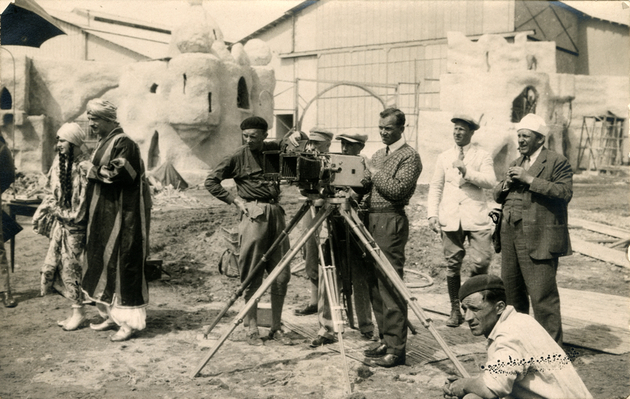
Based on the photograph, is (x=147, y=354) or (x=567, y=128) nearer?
(x=147, y=354)

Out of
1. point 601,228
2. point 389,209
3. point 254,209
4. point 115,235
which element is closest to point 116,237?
point 115,235

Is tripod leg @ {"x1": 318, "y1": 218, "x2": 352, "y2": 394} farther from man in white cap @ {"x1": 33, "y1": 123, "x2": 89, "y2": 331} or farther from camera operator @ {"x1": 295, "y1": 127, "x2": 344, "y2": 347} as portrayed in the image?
man in white cap @ {"x1": 33, "y1": 123, "x2": 89, "y2": 331}

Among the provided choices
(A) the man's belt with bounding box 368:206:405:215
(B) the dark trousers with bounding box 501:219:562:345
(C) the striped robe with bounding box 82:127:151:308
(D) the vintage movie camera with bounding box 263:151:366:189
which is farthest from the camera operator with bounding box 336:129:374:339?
(C) the striped robe with bounding box 82:127:151:308

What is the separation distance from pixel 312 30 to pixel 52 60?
10.5m

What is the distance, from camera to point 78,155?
496 centimetres

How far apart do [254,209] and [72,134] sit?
1.74 meters

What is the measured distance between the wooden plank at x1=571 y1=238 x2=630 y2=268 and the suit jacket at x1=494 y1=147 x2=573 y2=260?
443 centimetres

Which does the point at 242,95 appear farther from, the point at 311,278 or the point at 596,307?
the point at 596,307

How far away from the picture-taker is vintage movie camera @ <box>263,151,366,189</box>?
3.65 metres

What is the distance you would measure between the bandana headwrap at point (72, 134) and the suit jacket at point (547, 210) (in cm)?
366

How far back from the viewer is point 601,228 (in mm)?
9852

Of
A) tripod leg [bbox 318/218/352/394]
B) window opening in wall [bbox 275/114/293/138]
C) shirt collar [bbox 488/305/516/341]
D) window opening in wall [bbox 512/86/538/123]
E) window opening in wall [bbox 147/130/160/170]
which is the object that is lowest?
tripod leg [bbox 318/218/352/394]

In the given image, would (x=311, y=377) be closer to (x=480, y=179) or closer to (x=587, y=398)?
(x=587, y=398)

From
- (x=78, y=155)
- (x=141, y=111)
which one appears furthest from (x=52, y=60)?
(x=78, y=155)
